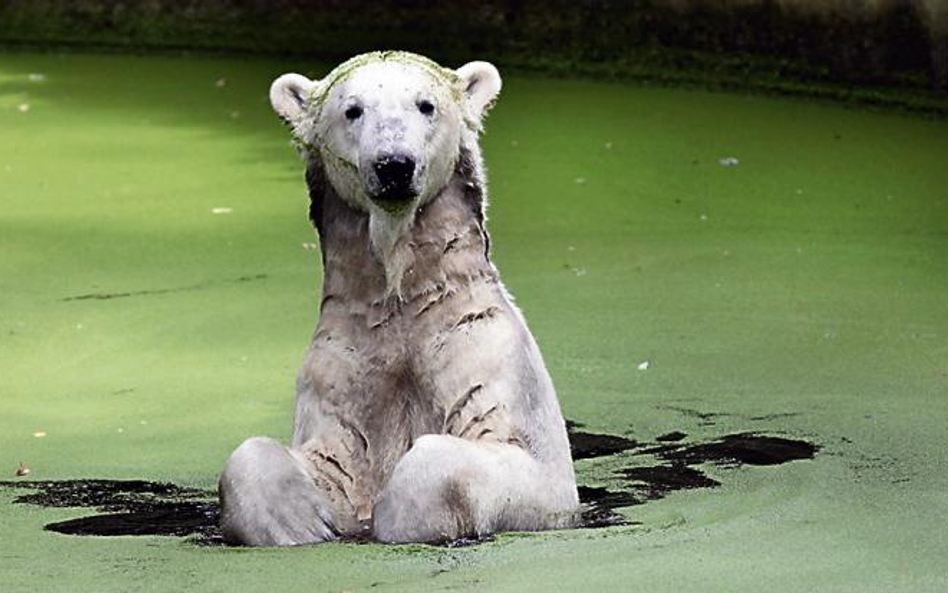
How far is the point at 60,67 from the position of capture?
1238 cm

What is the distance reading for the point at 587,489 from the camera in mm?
5406

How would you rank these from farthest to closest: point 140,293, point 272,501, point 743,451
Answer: point 140,293 → point 743,451 → point 272,501

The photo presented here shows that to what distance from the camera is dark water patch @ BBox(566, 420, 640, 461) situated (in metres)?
5.87

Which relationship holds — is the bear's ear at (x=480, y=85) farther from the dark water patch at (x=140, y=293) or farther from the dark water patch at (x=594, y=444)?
the dark water patch at (x=140, y=293)

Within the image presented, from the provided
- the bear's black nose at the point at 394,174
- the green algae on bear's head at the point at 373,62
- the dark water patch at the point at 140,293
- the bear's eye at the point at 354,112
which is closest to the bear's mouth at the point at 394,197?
A: the bear's black nose at the point at 394,174

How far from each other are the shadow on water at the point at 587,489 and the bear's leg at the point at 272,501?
181mm

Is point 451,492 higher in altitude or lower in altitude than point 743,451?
higher

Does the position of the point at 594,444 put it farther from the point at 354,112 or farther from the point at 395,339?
the point at 354,112

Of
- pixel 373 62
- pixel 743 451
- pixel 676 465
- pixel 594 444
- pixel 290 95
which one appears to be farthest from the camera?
pixel 594 444

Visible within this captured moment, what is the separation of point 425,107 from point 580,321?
268 centimetres

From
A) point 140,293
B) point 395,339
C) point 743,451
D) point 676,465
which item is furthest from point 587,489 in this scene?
point 140,293

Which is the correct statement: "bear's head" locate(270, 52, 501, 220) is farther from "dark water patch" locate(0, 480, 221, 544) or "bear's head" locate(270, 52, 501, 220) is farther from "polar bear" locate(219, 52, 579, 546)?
"dark water patch" locate(0, 480, 221, 544)

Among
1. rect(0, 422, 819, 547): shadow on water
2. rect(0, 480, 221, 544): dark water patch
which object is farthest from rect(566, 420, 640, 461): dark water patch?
rect(0, 480, 221, 544): dark water patch

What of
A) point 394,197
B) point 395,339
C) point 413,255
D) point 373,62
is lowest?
point 395,339
